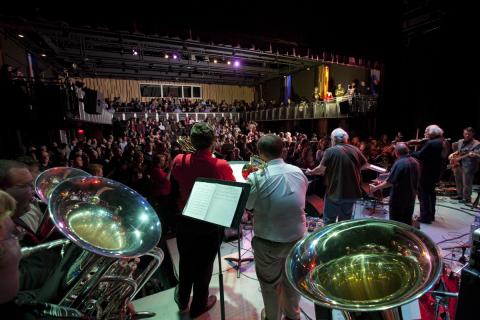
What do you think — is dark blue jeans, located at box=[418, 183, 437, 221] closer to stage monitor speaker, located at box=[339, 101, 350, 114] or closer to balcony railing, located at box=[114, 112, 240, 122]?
stage monitor speaker, located at box=[339, 101, 350, 114]

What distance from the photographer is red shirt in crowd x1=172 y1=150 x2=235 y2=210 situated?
2.21 meters

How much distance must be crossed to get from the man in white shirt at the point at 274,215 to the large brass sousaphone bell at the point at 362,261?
0.45 m

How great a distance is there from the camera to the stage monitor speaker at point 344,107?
11.2 metres

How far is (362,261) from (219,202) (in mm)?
942

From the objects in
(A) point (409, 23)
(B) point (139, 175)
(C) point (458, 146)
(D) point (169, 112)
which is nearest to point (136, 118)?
(D) point (169, 112)

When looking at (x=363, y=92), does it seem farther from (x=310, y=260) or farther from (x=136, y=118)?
(x=136, y=118)

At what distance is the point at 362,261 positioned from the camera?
A: 1399mm

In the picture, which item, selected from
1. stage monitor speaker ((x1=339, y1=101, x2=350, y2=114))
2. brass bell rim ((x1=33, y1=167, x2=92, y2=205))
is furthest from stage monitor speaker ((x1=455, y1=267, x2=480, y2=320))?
stage monitor speaker ((x1=339, y1=101, x2=350, y2=114))

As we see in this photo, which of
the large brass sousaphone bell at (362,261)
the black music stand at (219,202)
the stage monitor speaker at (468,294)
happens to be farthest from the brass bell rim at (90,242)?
the stage monitor speaker at (468,294)

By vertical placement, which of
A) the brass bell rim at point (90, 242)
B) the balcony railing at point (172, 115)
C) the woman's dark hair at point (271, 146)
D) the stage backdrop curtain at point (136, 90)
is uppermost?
the stage backdrop curtain at point (136, 90)

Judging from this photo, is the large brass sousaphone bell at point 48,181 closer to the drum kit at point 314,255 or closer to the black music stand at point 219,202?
the drum kit at point 314,255

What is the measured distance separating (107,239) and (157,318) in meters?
1.18

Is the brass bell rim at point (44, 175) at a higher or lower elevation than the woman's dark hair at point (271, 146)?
lower

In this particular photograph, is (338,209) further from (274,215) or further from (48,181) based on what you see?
(48,181)
